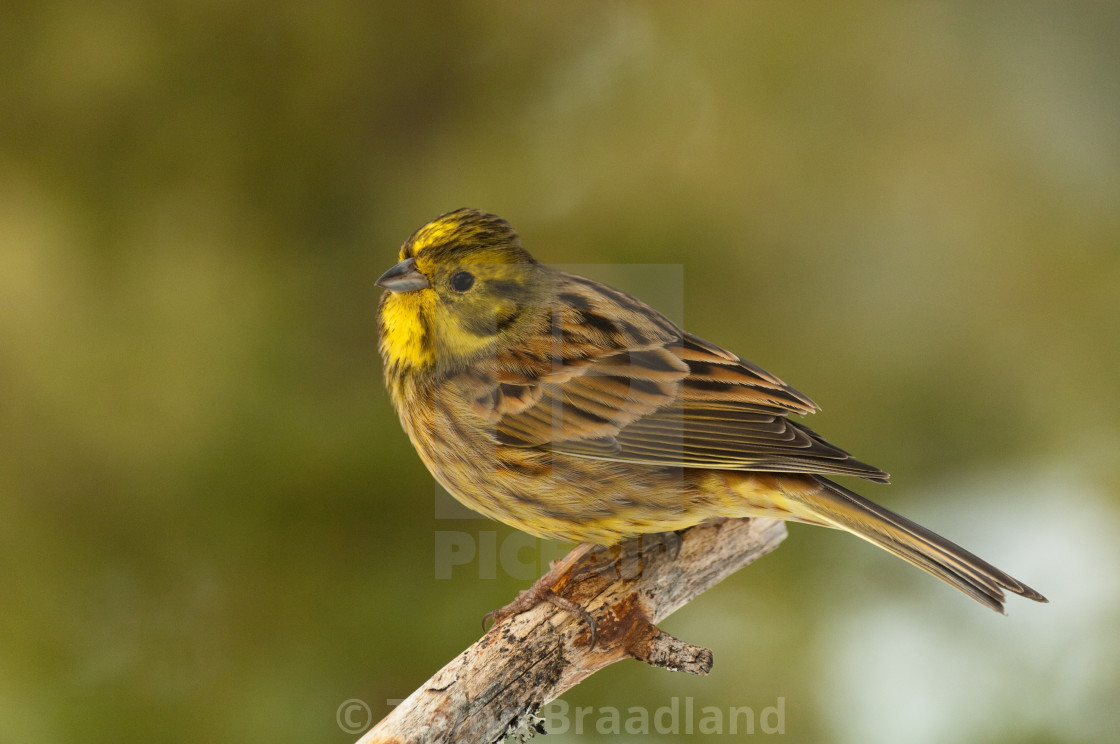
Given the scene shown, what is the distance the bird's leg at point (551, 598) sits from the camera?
275 centimetres

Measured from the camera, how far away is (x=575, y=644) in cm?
270

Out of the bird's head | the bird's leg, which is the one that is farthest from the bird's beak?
the bird's leg

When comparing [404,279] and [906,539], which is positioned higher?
[404,279]

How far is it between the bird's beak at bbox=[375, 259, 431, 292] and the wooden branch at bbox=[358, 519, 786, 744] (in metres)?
0.88

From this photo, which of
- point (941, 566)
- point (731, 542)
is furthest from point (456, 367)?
point (941, 566)

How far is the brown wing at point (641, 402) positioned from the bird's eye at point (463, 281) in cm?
21

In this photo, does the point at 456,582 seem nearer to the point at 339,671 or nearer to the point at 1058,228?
the point at 339,671

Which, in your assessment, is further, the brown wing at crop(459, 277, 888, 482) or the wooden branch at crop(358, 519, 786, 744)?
the brown wing at crop(459, 277, 888, 482)

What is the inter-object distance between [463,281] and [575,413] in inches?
17.8

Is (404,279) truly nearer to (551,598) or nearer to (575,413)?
(575,413)

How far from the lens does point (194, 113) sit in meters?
3.64

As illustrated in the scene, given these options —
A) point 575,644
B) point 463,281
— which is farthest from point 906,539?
point 463,281

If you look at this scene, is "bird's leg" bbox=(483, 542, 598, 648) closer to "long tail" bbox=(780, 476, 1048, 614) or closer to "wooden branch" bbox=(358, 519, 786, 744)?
"wooden branch" bbox=(358, 519, 786, 744)

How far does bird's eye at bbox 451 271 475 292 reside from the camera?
9.10 ft
